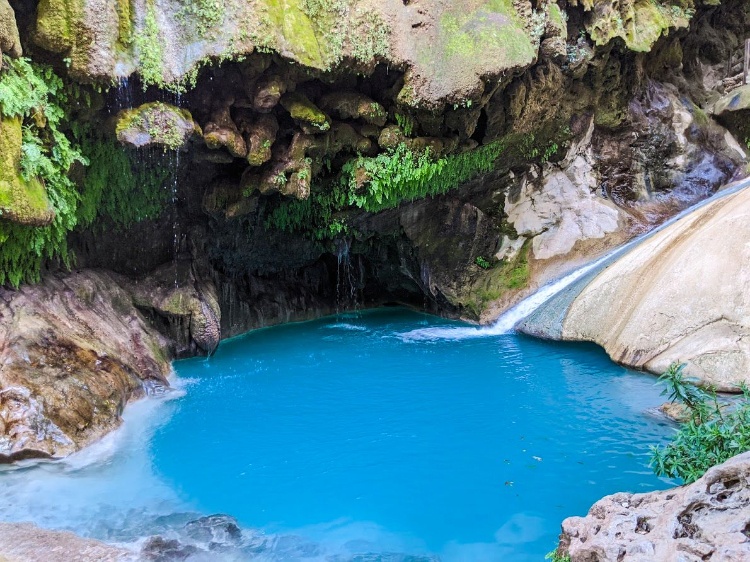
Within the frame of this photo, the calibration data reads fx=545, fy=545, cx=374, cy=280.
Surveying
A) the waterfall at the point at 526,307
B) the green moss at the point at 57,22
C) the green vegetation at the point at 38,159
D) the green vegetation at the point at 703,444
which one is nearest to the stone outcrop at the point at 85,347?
the green vegetation at the point at 38,159

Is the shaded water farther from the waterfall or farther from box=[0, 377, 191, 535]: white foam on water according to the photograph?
the waterfall

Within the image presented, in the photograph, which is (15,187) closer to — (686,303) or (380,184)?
(380,184)

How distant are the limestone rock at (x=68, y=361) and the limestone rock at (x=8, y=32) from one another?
3.70 meters

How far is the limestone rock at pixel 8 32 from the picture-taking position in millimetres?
6996

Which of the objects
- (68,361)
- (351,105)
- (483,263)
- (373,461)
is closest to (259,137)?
(351,105)

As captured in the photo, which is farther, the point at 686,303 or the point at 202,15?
the point at 686,303

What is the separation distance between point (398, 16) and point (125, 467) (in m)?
8.97

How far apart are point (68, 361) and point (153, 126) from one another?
13.1ft

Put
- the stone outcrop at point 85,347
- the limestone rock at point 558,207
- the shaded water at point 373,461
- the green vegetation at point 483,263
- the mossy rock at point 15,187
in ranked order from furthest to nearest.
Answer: the green vegetation at point 483,263
the limestone rock at point 558,207
the mossy rock at point 15,187
the stone outcrop at point 85,347
the shaded water at point 373,461

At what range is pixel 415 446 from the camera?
23.4 ft

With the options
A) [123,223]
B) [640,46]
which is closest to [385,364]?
[123,223]

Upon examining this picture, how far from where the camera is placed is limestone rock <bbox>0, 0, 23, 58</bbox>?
7.00 meters

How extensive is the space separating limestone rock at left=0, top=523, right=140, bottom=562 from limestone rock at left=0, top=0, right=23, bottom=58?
601 cm

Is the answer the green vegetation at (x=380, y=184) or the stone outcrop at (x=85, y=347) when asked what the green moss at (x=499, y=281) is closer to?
the green vegetation at (x=380, y=184)
